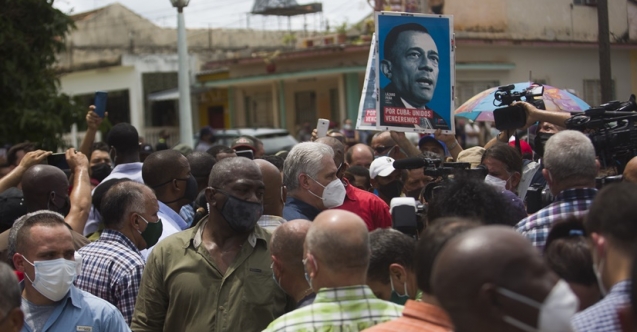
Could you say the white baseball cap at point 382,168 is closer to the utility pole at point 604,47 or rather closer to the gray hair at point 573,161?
the utility pole at point 604,47

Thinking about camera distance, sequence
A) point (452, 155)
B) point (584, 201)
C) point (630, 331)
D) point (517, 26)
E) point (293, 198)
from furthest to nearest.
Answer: point (517, 26)
point (452, 155)
point (293, 198)
point (584, 201)
point (630, 331)

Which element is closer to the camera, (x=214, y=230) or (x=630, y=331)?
(x=630, y=331)

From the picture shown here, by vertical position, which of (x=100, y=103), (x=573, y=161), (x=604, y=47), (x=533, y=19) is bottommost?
(x=573, y=161)

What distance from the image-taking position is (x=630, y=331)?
293 centimetres

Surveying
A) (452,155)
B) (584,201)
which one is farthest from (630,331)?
(452,155)

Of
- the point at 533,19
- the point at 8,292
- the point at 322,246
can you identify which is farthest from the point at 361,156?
the point at 8,292

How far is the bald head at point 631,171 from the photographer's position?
5.59m

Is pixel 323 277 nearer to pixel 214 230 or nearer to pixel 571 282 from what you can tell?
pixel 571 282

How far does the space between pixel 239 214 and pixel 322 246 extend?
1.55 meters

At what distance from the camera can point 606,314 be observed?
3.14 m

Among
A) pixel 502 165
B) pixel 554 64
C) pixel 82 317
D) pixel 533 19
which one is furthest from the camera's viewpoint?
pixel 554 64

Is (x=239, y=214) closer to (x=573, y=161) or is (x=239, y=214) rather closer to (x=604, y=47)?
(x=573, y=161)

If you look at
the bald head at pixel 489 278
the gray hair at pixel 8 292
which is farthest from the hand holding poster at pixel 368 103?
the bald head at pixel 489 278

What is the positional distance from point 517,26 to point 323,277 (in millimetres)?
15163
